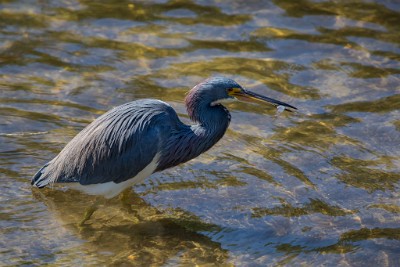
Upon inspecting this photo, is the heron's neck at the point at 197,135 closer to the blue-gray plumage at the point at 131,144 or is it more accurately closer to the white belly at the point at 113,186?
the blue-gray plumage at the point at 131,144

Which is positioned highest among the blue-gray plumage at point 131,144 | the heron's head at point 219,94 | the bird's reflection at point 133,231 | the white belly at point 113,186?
the heron's head at point 219,94

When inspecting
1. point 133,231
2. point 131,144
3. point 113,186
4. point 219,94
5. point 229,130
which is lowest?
point 133,231

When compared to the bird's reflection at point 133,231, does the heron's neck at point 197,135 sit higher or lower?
higher

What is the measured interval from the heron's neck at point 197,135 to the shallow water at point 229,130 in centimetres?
48

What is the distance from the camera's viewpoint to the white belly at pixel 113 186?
840 cm

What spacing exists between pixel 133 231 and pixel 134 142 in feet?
3.17

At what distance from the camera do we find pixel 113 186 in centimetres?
839

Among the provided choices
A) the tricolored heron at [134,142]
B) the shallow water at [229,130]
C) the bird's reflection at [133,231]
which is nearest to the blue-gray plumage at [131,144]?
the tricolored heron at [134,142]

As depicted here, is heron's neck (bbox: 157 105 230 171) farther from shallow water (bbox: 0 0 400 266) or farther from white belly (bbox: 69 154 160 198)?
shallow water (bbox: 0 0 400 266)

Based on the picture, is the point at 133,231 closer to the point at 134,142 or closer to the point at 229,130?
the point at 134,142

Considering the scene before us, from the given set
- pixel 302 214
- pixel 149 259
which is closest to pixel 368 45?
pixel 302 214

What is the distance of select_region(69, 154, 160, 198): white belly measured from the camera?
27.6 ft

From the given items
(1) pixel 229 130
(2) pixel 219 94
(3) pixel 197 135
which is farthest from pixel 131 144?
(1) pixel 229 130

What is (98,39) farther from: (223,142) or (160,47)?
(223,142)
